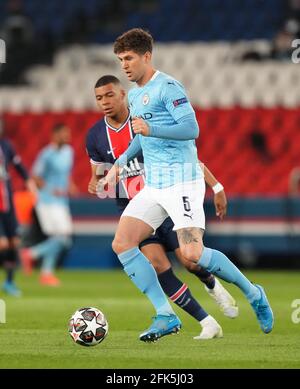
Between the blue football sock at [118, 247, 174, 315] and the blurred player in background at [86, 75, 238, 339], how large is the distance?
28cm

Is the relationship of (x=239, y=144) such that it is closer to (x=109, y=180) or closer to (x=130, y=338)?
(x=130, y=338)

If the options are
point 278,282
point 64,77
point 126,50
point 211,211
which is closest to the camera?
point 126,50

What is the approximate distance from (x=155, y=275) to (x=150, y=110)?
1186 millimetres

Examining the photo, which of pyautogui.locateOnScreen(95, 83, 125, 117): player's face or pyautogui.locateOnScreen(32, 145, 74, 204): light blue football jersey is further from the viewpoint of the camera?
pyautogui.locateOnScreen(32, 145, 74, 204): light blue football jersey

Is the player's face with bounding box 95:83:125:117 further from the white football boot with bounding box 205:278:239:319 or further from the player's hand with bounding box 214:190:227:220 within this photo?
the white football boot with bounding box 205:278:239:319

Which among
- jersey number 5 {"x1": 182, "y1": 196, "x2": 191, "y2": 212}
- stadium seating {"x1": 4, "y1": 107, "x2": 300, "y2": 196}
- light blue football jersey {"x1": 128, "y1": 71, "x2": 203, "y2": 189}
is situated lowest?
stadium seating {"x1": 4, "y1": 107, "x2": 300, "y2": 196}

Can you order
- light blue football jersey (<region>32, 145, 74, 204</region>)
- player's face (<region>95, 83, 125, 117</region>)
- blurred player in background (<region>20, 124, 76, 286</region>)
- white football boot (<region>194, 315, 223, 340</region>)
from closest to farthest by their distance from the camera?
1. white football boot (<region>194, 315, 223, 340</region>)
2. player's face (<region>95, 83, 125, 117</region>)
3. blurred player in background (<region>20, 124, 76, 286</region>)
4. light blue football jersey (<region>32, 145, 74, 204</region>)

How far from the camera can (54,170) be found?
16.2 meters

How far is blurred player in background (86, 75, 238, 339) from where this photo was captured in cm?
809

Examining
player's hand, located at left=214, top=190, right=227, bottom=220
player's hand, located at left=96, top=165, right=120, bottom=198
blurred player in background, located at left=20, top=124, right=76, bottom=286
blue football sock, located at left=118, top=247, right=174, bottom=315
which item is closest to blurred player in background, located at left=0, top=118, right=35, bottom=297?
blurred player in background, located at left=20, top=124, right=76, bottom=286

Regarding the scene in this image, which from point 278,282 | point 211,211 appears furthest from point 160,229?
point 211,211

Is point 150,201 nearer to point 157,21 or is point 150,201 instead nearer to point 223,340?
point 223,340

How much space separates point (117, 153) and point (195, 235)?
1.24 meters
